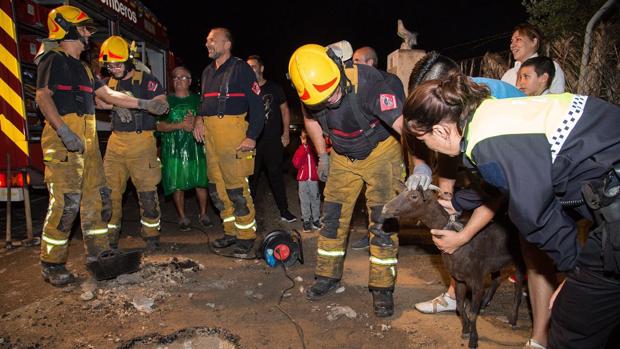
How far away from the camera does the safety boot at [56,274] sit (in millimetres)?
4062

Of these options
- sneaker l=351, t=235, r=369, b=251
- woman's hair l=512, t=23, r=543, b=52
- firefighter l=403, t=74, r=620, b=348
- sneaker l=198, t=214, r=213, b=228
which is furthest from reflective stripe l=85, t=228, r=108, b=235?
woman's hair l=512, t=23, r=543, b=52

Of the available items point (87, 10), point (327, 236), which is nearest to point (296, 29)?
point (87, 10)

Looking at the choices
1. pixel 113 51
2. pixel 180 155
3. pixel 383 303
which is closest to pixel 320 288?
pixel 383 303

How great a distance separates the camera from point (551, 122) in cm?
165

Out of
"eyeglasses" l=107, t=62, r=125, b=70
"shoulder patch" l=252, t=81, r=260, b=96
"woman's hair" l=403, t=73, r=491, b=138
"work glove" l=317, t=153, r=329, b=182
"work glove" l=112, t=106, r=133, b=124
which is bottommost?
"work glove" l=317, t=153, r=329, b=182

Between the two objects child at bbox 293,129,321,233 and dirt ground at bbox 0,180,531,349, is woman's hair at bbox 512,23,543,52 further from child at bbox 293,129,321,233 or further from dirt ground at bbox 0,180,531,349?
child at bbox 293,129,321,233

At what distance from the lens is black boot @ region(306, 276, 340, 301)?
3.85m

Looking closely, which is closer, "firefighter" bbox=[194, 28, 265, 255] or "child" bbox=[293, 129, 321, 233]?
"firefighter" bbox=[194, 28, 265, 255]

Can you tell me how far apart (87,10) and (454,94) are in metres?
5.97

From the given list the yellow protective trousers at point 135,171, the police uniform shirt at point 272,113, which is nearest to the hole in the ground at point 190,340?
the yellow protective trousers at point 135,171

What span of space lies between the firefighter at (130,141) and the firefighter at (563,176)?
4.06 meters

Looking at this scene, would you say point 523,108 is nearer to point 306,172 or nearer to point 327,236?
point 327,236

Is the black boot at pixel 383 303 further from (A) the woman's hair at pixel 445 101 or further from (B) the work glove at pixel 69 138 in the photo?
(B) the work glove at pixel 69 138

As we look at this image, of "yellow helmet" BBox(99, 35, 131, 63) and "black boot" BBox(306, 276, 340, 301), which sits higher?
"yellow helmet" BBox(99, 35, 131, 63)
